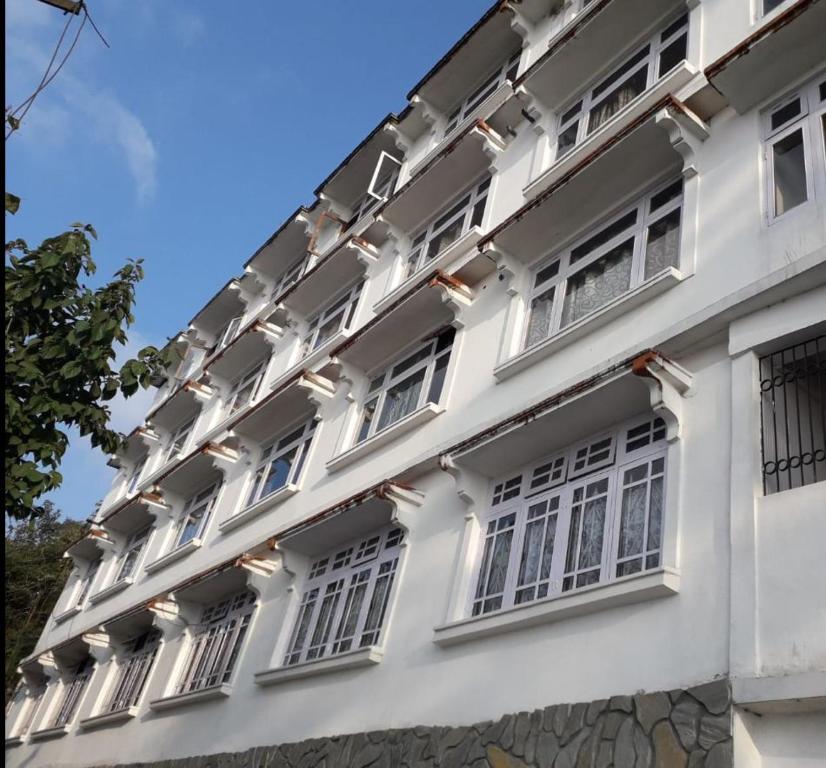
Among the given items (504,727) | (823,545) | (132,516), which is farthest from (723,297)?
(132,516)

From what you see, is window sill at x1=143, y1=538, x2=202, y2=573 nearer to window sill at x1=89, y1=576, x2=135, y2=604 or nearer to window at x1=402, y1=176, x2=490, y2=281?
window sill at x1=89, y1=576, x2=135, y2=604

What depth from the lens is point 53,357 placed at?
24.9 ft

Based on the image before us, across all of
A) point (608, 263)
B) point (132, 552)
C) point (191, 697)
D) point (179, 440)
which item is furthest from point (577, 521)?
point (179, 440)

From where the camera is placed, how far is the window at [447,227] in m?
14.6

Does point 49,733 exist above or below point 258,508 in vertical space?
below

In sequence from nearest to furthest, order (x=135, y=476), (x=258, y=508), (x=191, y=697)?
(x=191, y=697) → (x=258, y=508) → (x=135, y=476)

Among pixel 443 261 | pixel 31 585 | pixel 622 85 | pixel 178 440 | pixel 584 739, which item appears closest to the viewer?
pixel 584 739

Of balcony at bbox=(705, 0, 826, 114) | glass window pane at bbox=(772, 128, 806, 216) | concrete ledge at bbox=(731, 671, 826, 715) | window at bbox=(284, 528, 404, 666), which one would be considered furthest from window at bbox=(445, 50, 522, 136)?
concrete ledge at bbox=(731, 671, 826, 715)

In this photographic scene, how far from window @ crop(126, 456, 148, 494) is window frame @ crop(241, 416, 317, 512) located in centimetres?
998

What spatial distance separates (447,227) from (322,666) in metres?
8.51

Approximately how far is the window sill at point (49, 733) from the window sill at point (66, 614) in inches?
133

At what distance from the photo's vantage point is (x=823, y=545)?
5609 millimetres

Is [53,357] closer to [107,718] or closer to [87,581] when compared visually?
[107,718]

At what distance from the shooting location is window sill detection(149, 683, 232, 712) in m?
11.7
